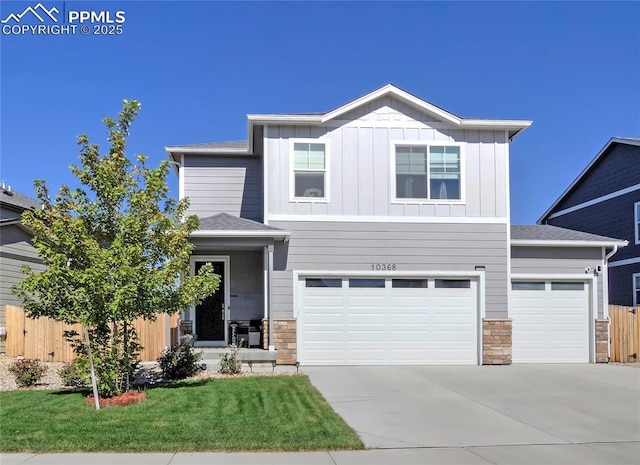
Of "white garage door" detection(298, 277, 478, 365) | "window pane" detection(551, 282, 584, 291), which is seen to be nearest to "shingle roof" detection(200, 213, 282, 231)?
"white garage door" detection(298, 277, 478, 365)

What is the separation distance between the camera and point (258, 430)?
744cm

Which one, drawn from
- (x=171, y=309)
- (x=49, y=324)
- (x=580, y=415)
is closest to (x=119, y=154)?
(x=171, y=309)

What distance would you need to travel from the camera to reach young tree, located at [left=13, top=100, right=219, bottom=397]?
8883 millimetres

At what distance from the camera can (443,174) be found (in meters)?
15.2

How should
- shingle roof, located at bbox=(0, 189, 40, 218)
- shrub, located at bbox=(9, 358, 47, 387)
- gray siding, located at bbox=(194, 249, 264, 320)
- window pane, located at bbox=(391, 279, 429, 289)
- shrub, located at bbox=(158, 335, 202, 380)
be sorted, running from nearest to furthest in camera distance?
shrub, located at bbox=(9, 358, 47, 387) < shrub, located at bbox=(158, 335, 202, 380) < window pane, located at bbox=(391, 279, 429, 289) < gray siding, located at bbox=(194, 249, 264, 320) < shingle roof, located at bbox=(0, 189, 40, 218)

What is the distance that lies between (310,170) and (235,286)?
3646 mm

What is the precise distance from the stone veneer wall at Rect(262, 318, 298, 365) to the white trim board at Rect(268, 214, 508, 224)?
2533 millimetres

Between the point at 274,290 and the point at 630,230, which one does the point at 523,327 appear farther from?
the point at 630,230

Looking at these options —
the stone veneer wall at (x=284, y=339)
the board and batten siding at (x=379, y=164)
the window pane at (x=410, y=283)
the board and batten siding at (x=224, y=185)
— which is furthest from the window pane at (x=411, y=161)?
the stone veneer wall at (x=284, y=339)

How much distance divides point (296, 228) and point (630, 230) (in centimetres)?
1418

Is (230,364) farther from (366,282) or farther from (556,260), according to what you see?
(556,260)

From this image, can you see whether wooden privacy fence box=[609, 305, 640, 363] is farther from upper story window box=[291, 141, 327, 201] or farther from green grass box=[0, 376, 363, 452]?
green grass box=[0, 376, 363, 452]

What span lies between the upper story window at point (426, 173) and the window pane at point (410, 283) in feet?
6.97

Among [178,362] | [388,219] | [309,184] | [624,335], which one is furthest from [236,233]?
[624,335]
